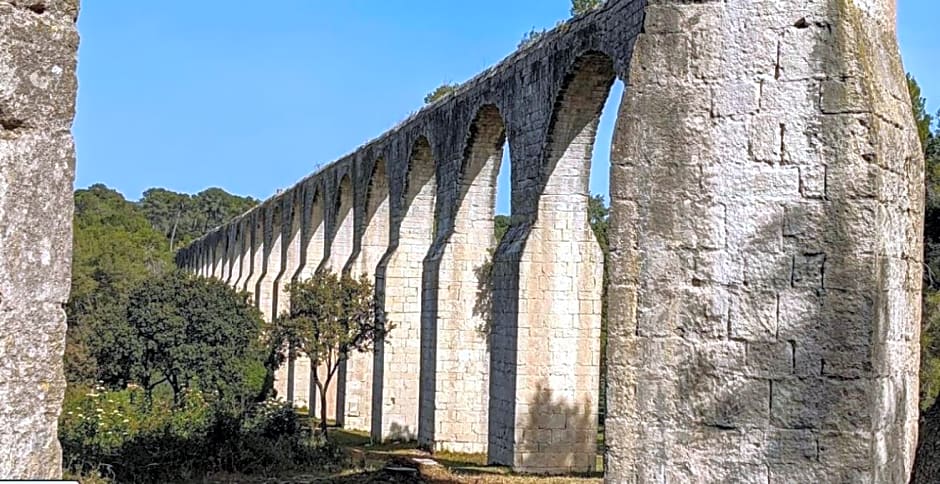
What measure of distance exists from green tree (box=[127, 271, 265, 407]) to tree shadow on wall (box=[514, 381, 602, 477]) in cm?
1144

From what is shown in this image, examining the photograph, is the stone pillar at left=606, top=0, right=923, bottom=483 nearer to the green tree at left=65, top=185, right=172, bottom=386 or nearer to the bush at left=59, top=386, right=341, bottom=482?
the green tree at left=65, top=185, right=172, bottom=386

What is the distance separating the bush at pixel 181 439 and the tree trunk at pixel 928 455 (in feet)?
29.2

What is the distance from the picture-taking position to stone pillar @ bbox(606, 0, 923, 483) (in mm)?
3518

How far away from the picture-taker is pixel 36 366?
8.98 feet

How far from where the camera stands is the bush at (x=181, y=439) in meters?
12.2

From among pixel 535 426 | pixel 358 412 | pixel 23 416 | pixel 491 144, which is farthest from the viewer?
pixel 358 412

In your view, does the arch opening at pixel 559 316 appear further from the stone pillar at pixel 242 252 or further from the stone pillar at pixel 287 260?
the stone pillar at pixel 242 252

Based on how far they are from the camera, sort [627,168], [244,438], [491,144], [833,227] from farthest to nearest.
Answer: [491,144]
[244,438]
[627,168]
[833,227]

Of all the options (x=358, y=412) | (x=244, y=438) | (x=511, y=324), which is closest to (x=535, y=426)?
(x=511, y=324)

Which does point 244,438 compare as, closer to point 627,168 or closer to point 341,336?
point 341,336

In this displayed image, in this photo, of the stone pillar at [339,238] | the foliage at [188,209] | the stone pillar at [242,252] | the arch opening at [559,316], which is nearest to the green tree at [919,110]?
the arch opening at [559,316]

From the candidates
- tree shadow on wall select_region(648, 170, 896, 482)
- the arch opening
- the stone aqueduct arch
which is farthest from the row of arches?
tree shadow on wall select_region(648, 170, 896, 482)

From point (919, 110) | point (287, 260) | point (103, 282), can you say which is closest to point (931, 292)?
point (919, 110)

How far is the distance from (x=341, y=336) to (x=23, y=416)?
17.5 meters
